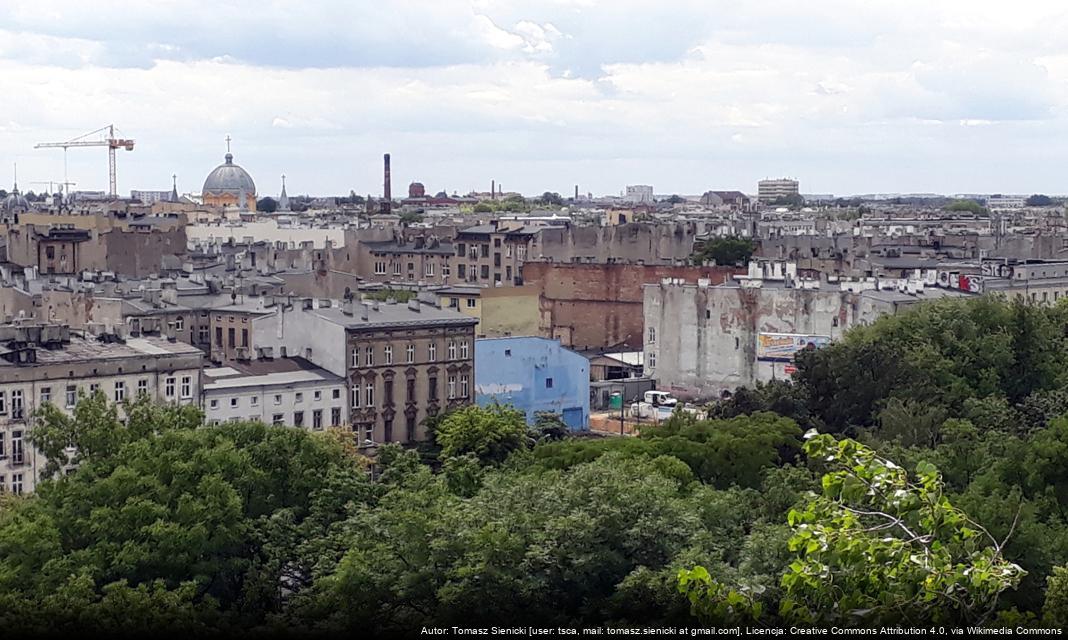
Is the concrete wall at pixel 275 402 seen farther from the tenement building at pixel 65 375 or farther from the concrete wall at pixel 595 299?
the concrete wall at pixel 595 299

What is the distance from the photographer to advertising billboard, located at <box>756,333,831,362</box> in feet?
222

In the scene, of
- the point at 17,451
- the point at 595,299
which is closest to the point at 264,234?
the point at 595,299

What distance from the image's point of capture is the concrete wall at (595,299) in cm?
8525

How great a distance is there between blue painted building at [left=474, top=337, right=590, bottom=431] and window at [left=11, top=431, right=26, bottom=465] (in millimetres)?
19748

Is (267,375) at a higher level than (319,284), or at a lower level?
lower

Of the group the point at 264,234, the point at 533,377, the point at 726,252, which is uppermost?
the point at 726,252

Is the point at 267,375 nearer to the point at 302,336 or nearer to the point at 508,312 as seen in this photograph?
the point at 302,336

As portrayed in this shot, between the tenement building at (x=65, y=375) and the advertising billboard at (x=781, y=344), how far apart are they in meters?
24.6

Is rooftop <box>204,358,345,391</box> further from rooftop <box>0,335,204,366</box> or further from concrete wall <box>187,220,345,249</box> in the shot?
concrete wall <box>187,220,345,249</box>

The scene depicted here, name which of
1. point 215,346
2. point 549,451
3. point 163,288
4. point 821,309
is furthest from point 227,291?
point 549,451

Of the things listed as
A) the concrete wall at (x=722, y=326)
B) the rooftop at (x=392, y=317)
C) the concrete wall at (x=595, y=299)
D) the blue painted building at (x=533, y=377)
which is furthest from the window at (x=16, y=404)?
the concrete wall at (x=595, y=299)

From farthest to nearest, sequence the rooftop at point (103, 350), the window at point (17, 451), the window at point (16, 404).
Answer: the rooftop at point (103, 350), the window at point (16, 404), the window at point (17, 451)

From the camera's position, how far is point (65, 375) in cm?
4884

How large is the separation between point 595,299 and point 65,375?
4066 centimetres
